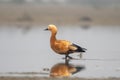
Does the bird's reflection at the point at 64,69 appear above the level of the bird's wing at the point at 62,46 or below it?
below

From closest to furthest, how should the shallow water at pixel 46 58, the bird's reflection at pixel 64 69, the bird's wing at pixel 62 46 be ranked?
the bird's reflection at pixel 64 69, the shallow water at pixel 46 58, the bird's wing at pixel 62 46

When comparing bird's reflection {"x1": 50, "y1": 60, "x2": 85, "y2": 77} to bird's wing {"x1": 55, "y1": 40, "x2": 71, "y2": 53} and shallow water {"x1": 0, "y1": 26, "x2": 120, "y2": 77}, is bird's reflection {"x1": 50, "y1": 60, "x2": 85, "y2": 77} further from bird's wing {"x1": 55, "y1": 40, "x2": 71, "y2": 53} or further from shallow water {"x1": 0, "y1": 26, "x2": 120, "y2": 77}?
bird's wing {"x1": 55, "y1": 40, "x2": 71, "y2": 53}

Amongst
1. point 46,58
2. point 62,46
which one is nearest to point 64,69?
point 62,46

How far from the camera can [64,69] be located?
46.2 feet

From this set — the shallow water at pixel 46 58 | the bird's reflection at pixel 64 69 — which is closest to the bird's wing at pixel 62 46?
the shallow water at pixel 46 58

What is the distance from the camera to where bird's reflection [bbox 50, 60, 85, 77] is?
13.2 metres

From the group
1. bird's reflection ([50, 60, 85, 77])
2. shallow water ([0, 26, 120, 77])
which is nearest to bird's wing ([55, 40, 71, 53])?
shallow water ([0, 26, 120, 77])

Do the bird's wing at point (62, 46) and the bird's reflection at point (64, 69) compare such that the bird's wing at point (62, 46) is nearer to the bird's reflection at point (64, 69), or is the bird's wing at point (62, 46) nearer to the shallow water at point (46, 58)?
the shallow water at point (46, 58)

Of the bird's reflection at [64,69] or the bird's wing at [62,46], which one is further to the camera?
the bird's wing at [62,46]

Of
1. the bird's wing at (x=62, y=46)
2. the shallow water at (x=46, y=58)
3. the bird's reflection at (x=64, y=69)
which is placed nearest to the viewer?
the bird's reflection at (x=64, y=69)

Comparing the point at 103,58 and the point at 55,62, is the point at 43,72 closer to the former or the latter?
the point at 55,62

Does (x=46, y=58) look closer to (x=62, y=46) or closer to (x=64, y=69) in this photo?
(x=62, y=46)

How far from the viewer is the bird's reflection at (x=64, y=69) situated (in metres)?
13.2

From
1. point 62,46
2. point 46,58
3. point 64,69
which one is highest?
Answer: point 62,46
